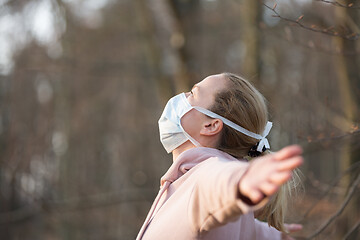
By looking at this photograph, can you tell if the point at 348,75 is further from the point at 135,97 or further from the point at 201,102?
the point at 135,97

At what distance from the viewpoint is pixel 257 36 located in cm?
601

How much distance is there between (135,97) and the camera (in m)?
18.6

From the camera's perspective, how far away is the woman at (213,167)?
66.3 inches

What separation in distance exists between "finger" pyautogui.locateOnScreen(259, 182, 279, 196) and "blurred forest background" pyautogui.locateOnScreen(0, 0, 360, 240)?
154 centimetres

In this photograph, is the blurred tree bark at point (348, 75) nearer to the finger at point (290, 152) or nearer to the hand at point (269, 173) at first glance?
the hand at point (269, 173)

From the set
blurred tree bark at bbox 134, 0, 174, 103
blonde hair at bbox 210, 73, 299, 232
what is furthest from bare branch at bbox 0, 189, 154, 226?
blonde hair at bbox 210, 73, 299, 232

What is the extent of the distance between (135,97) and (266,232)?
16.0 m

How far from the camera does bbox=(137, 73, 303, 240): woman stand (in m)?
1.68

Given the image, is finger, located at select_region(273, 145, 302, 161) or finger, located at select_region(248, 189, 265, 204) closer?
finger, located at select_region(273, 145, 302, 161)

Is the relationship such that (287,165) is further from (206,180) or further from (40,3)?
(40,3)

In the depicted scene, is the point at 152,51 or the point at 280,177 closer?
the point at 280,177

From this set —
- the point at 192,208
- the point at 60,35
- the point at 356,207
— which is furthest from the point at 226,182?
the point at 60,35

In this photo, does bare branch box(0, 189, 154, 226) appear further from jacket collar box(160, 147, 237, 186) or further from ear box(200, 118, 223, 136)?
jacket collar box(160, 147, 237, 186)

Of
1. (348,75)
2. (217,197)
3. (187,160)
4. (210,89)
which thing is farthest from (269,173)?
(348,75)
